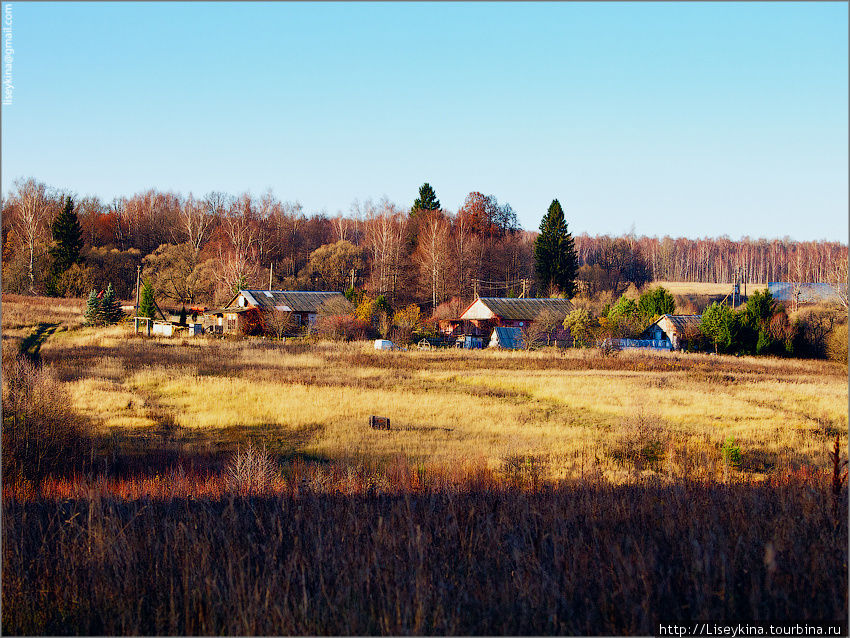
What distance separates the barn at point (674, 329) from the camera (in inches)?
1959

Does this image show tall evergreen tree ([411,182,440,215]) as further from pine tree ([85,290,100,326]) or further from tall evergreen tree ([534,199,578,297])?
pine tree ([85,290,100,326])

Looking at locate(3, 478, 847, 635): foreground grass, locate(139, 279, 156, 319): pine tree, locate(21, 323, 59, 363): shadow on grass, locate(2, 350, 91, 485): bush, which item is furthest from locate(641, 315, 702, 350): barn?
locate(3, 478, 847, 635): foreground grass

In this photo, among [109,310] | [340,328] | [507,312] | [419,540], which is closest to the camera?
[419,540]

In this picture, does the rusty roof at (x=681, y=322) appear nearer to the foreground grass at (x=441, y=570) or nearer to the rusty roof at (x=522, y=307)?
the rusty roof at (x=522, y=307)

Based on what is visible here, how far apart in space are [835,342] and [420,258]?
38.5m

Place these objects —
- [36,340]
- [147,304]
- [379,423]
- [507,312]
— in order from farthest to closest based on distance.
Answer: [147,304]
[507,312]
[36,340]
[379,423]

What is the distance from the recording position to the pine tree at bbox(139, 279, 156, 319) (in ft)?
178

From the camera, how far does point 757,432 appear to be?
18062mm

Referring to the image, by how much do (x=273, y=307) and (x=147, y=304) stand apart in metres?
12.3

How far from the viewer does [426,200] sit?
75750 millimetres

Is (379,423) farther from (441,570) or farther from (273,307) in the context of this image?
(273,307)

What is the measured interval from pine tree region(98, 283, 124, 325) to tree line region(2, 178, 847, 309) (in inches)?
434

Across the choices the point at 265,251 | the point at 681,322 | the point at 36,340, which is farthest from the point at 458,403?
the point at 265,251

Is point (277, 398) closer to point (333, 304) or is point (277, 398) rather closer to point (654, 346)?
point (333, 304)
